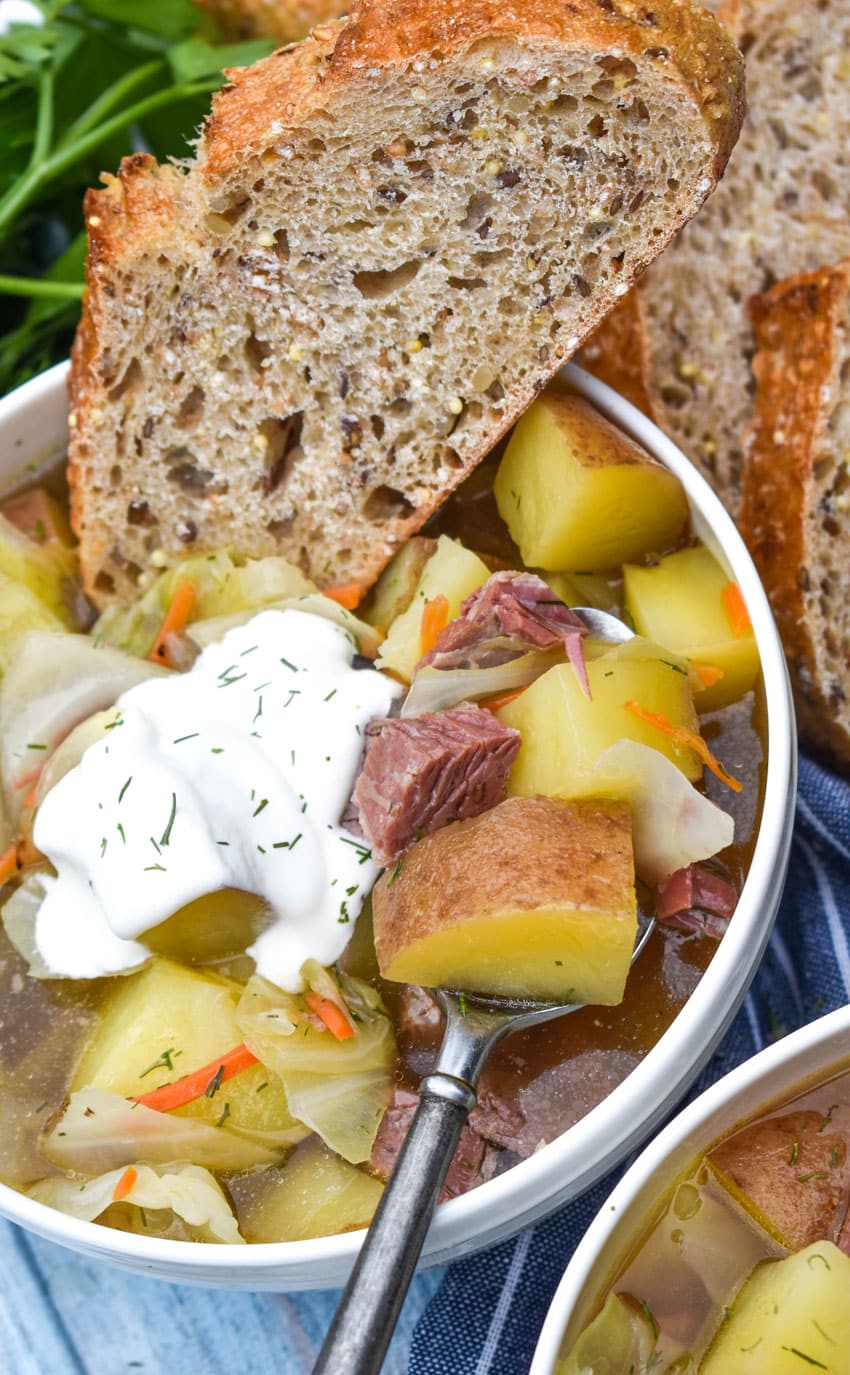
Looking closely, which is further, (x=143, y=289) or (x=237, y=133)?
(x=143, y=289)

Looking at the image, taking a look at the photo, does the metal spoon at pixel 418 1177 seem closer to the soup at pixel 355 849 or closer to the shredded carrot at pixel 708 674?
the soup at pixel 355 849

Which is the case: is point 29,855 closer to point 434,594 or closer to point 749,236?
point 434,594

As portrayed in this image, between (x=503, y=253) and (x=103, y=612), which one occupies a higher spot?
(x=503, y=253)

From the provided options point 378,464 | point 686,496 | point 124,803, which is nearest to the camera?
point 124,803

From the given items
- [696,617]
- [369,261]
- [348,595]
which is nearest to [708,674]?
[696,617]

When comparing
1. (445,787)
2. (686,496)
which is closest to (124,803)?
(445,787)

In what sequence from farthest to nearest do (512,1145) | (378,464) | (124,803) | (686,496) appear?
(378,464) < (686,496) < (124,803) < (512,1145)

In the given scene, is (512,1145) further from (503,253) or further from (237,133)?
(237,133)

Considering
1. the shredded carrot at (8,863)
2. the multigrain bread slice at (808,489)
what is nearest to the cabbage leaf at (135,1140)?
the shredded carrot at (8,863)
